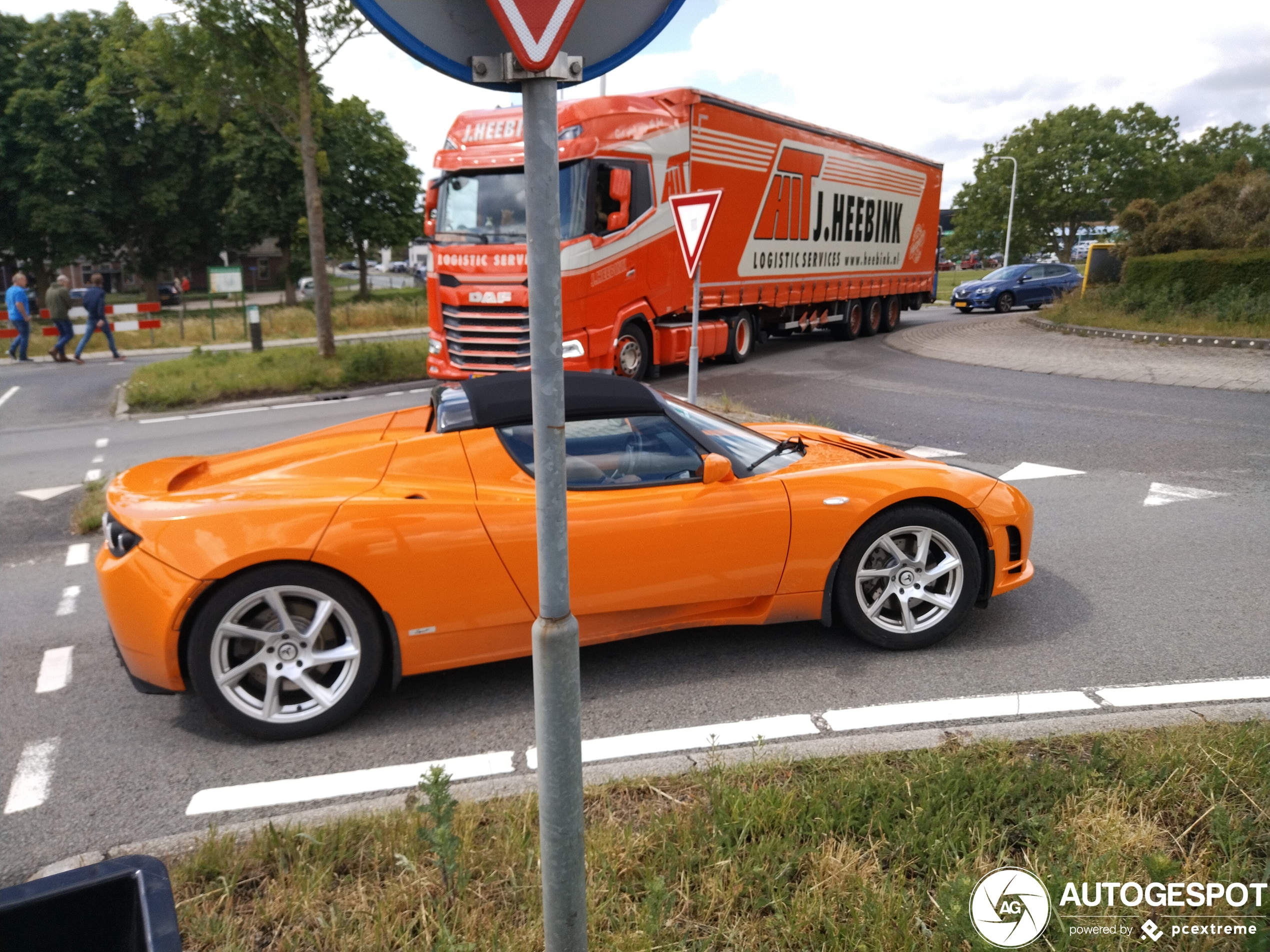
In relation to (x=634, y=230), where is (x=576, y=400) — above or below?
below

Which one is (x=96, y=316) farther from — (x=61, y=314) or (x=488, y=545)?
(x=488, y=545)

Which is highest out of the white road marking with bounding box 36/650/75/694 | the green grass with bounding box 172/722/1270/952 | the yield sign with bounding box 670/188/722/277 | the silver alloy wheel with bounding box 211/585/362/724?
the yield sign with bounding box 670/188/722/277

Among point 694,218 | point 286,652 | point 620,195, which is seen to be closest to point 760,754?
point 286,652

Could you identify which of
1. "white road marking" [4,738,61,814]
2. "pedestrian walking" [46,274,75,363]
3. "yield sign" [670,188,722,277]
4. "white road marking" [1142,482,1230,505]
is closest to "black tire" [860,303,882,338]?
"yield sign" [670,188,722,277]

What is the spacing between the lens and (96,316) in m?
20.1

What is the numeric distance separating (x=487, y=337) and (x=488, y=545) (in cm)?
910

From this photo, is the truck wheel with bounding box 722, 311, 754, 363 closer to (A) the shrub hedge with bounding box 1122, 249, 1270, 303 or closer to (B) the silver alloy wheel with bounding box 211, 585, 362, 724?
(A) the shrub hedge with bounding box 1122, 249, 1270, 303

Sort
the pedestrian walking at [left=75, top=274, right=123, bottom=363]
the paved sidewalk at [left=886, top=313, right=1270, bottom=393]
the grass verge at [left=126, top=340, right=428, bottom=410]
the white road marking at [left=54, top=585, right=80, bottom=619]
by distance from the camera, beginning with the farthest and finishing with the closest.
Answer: the pedestrian walking at [left=75, top=274, right=123, bottom=363]
the paved sidewalk at [left=886, top=313, right=1270, bottom=393]
the grass verge at [left=126, top=340, right=428, bottom=410]
the white road marking at [left=54, top=585, right=80, bottom=619]

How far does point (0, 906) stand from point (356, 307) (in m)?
32.9

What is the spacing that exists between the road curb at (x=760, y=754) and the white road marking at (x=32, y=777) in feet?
1.54

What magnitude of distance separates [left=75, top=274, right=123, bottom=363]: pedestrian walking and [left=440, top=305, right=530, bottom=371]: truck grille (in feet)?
34.9

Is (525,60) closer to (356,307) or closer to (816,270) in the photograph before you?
(816,270)

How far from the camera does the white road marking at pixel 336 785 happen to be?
3211 millimetres

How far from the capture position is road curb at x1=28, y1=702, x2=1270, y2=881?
9.52 ft
